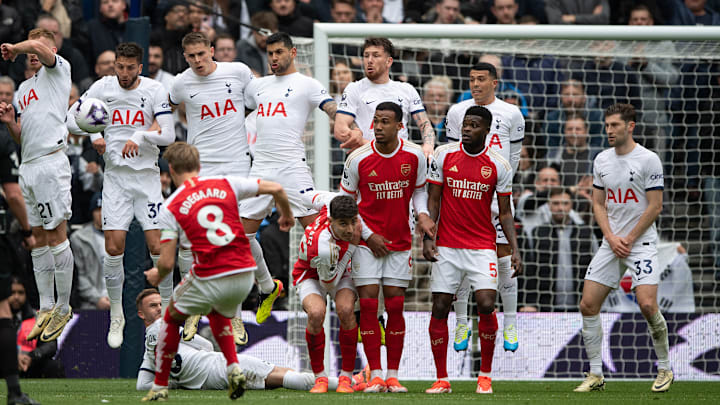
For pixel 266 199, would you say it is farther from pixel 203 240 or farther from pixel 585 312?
pixel 585 312

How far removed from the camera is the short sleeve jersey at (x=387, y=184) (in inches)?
396

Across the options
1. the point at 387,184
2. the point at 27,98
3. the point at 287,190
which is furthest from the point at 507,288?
the point at 27,98

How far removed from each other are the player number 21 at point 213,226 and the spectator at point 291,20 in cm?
821

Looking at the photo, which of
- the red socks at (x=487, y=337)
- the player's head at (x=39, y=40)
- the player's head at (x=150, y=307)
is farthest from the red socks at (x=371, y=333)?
the player's head at (x=39, y=40)

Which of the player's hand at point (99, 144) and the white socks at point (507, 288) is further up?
the player's hand at point (99, 144)

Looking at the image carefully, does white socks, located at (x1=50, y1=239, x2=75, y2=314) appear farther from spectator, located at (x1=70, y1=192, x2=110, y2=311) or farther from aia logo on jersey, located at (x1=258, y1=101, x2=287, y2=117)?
aia logo on jersey, located at (x1=258, y1=101, x2=287, y2=117)

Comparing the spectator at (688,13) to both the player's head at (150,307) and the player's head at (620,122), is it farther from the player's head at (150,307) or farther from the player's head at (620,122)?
the player's head at (150,307)

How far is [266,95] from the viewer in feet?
35.3

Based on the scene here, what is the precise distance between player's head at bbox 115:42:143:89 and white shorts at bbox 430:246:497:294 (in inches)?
152

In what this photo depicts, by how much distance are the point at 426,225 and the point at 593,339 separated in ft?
8.45

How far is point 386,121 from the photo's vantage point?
985cm

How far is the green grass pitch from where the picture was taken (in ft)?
28.7

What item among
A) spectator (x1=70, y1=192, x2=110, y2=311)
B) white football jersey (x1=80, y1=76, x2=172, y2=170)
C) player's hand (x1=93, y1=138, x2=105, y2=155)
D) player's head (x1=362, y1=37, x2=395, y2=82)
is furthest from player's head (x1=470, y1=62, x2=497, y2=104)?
spectator (x1=70, y1=192, x2=110, y2=311)

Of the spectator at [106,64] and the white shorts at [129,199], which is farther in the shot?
the spectator at [106,64]
